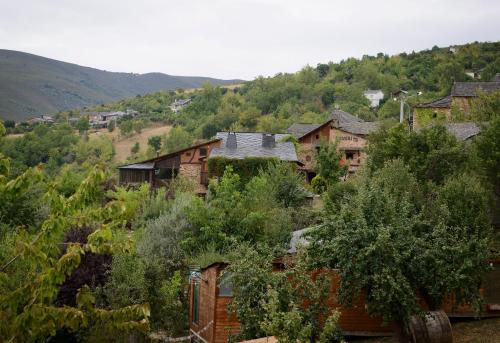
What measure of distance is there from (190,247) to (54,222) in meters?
18.8

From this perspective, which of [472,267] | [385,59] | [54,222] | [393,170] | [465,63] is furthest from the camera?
[385,59]

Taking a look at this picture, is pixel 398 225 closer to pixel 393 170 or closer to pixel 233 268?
pixel 233 268

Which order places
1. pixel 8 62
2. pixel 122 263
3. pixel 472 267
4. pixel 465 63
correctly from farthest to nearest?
pixel 8 62, pixel 465 63, pixel 122 263, pixel 472 267

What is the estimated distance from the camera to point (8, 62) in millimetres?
186125

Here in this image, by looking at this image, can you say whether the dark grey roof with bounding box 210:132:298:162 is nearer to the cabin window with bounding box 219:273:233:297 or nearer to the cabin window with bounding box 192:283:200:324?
the cabin window with bounding box 192:283:200:324

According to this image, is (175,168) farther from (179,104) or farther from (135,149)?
(179,104)

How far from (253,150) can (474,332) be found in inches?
1093

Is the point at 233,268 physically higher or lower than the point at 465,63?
lower

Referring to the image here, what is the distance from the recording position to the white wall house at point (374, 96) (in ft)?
325

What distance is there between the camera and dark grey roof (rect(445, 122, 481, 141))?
3416 cm

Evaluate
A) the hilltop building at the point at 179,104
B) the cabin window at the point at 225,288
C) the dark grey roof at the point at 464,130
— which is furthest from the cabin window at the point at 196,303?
the hilltop building at the point at 179,104

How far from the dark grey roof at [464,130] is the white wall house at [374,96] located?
61.5m

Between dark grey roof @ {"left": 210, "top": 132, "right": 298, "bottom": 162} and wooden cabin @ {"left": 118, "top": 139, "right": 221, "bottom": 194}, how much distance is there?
1733 mm

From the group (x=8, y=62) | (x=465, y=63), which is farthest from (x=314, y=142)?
(x=8, y=62)
